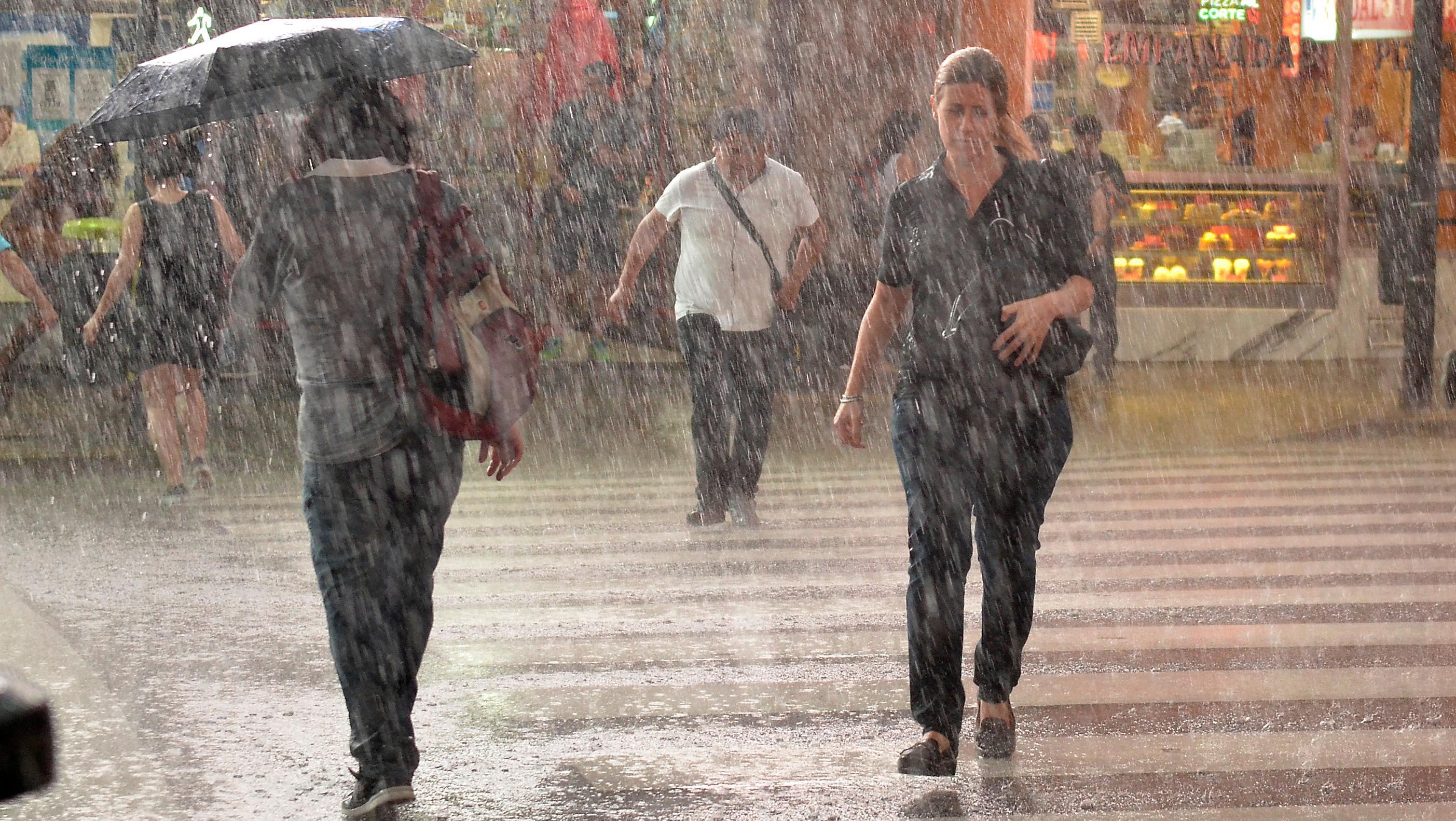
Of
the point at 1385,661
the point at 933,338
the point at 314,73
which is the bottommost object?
the point at 1385,661

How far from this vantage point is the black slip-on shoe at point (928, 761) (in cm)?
467

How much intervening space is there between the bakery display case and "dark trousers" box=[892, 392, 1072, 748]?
12.6m

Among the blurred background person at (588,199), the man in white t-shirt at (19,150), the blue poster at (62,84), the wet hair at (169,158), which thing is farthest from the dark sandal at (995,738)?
the blue poster at (62,84)

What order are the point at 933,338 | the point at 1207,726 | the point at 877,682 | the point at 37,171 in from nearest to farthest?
the point at 933,338 < the point at 1207,726 < the point at 877,682 < the point at 37,171

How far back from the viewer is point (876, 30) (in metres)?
17.8

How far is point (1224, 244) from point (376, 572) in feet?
45.3

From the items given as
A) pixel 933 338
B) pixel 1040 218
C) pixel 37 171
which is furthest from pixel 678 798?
pixel 37 171

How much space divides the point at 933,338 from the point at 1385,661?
90.2 inches

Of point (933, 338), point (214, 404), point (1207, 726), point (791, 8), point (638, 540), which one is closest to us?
point (933, 338)

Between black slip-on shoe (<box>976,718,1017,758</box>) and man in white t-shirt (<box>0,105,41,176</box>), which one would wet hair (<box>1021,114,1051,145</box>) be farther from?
black slip-on shoe (<box>976,718,1017,758</box>)

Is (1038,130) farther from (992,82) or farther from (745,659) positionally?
(992,82)

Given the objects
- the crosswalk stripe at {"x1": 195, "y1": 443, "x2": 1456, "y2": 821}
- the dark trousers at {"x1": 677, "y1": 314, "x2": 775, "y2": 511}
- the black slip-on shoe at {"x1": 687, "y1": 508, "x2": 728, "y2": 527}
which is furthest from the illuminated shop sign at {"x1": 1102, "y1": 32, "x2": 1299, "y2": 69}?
the black slip-on shoe at {"x1": 687, "y1": 508, "x2": 728, "y2": 527}

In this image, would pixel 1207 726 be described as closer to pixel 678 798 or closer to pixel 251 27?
pixel 678 798

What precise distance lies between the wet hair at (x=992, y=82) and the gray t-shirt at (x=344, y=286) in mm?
1379
